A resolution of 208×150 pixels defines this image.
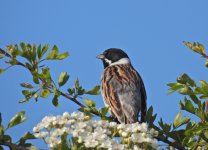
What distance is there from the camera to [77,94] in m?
5.24

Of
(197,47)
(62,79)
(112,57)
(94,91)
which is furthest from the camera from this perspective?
(112,57)

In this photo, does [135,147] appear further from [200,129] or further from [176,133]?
[176,133]

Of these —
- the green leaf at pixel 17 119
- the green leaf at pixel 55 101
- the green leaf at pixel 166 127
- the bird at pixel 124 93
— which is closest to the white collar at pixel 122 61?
the bird at pixel 124 93

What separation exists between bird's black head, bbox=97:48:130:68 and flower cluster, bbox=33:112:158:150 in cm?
445

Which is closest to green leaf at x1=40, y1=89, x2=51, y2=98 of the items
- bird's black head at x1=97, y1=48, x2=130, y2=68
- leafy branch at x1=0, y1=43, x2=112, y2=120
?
leafy branch at x1=0, y1=43, x2=112, y2=120

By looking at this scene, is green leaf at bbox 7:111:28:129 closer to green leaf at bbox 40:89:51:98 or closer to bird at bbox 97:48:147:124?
green leaf at bbox 40:89:51:98

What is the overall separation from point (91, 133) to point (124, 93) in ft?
10.9

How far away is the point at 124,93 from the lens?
6.93 m

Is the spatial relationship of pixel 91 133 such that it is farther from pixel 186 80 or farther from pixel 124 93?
pixel 124 93

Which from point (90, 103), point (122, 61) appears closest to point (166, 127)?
point (90, 103)

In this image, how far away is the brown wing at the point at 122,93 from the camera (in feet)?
21.5

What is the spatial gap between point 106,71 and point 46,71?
2478 millimetres

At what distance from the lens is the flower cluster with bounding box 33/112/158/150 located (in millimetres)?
3531

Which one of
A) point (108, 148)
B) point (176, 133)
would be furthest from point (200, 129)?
point (108, 148)
